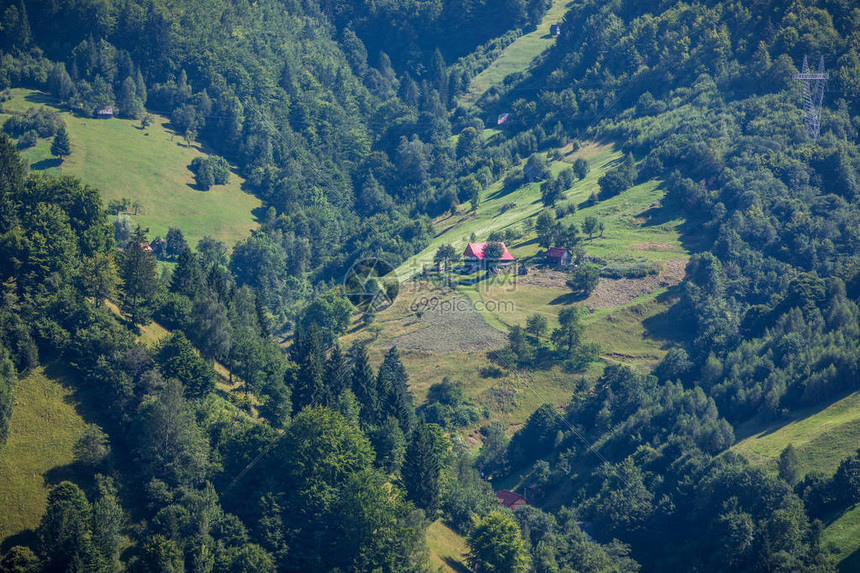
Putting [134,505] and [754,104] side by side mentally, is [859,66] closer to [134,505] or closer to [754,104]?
[754,104]

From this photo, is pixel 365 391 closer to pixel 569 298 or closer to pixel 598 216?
pixel 569 298

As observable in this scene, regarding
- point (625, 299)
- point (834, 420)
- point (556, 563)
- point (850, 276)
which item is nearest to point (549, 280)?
point (625, 299)

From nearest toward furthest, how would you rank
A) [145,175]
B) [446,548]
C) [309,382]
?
[446,548]
[309,382]
[145,175]

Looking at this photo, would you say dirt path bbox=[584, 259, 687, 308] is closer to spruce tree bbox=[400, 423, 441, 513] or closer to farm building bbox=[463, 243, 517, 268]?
farm building bbox=[463, 243, 517, 268]

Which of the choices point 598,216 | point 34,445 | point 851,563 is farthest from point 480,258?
point 34,445

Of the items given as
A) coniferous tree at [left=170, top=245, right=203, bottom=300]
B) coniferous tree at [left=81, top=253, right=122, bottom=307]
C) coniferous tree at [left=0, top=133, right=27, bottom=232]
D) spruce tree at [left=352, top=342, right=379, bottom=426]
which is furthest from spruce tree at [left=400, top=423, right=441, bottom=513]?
coniferous tree at [left=0, top=133, right=27, bottom=232]

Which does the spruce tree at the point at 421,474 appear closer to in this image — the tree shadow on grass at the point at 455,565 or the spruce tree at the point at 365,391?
the tree shadow on grass at the point at 455,565
